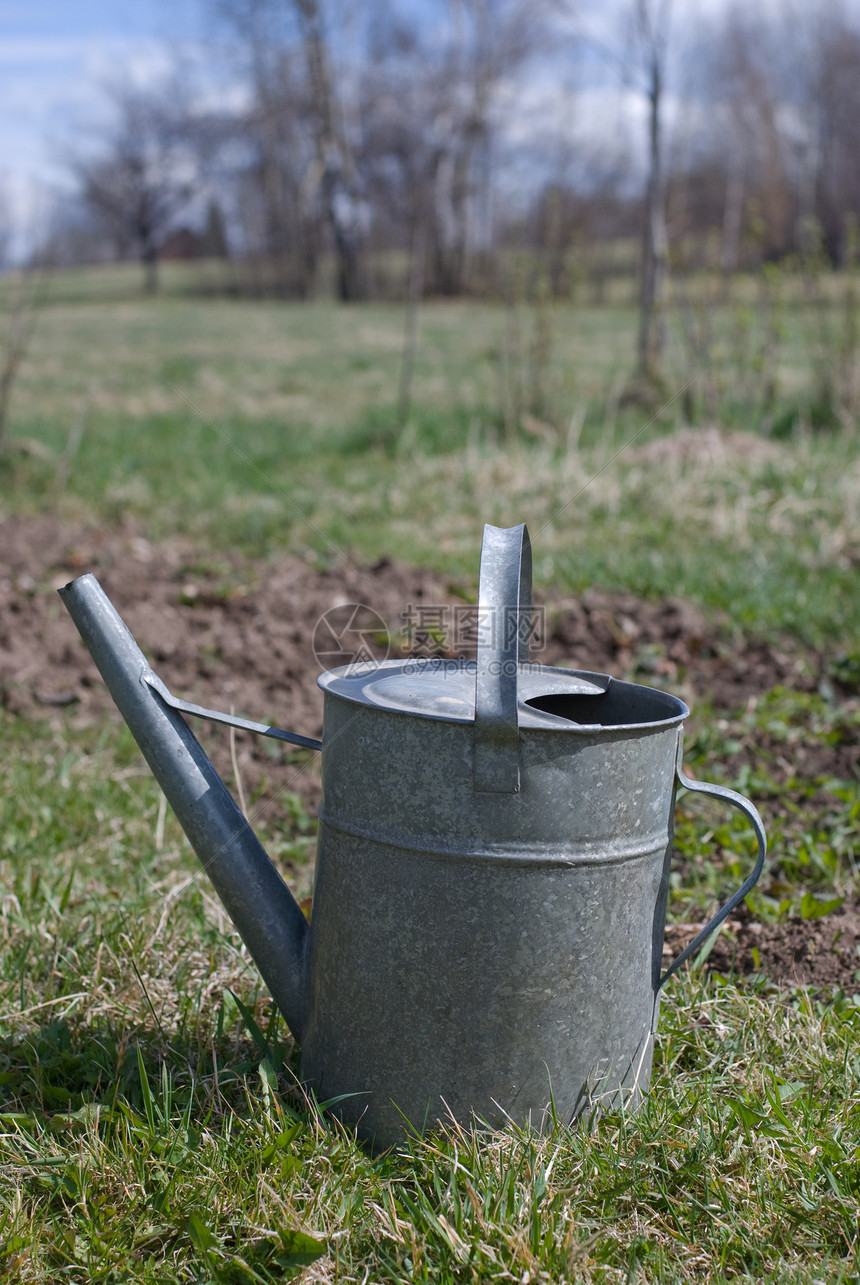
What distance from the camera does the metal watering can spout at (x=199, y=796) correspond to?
1521mm

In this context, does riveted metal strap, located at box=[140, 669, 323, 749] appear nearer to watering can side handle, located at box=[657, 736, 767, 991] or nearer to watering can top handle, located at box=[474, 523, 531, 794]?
watering can top handle, located at box=[474, 523, 531, 794]

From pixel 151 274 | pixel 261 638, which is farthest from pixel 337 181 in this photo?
pixel 261 638

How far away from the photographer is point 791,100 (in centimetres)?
3316

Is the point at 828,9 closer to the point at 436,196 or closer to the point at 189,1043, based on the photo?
the point at 436,196

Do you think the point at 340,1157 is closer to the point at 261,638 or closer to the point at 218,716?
the point at 218,716

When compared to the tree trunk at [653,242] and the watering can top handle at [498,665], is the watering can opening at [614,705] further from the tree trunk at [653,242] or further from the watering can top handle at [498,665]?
the tree trunk at [653,242]

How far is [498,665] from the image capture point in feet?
4.10

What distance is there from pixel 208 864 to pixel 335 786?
26 cm

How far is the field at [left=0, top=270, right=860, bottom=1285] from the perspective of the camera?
1.32 meters

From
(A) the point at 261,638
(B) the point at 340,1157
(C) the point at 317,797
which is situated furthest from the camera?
(A) the point at 261,638

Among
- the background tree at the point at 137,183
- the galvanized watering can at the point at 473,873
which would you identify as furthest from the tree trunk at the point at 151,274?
the galvanized watering can at the point at 473,873

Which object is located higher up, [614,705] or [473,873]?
[614,705]

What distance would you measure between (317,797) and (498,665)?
1.63m

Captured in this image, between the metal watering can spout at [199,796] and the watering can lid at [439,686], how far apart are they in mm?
140
